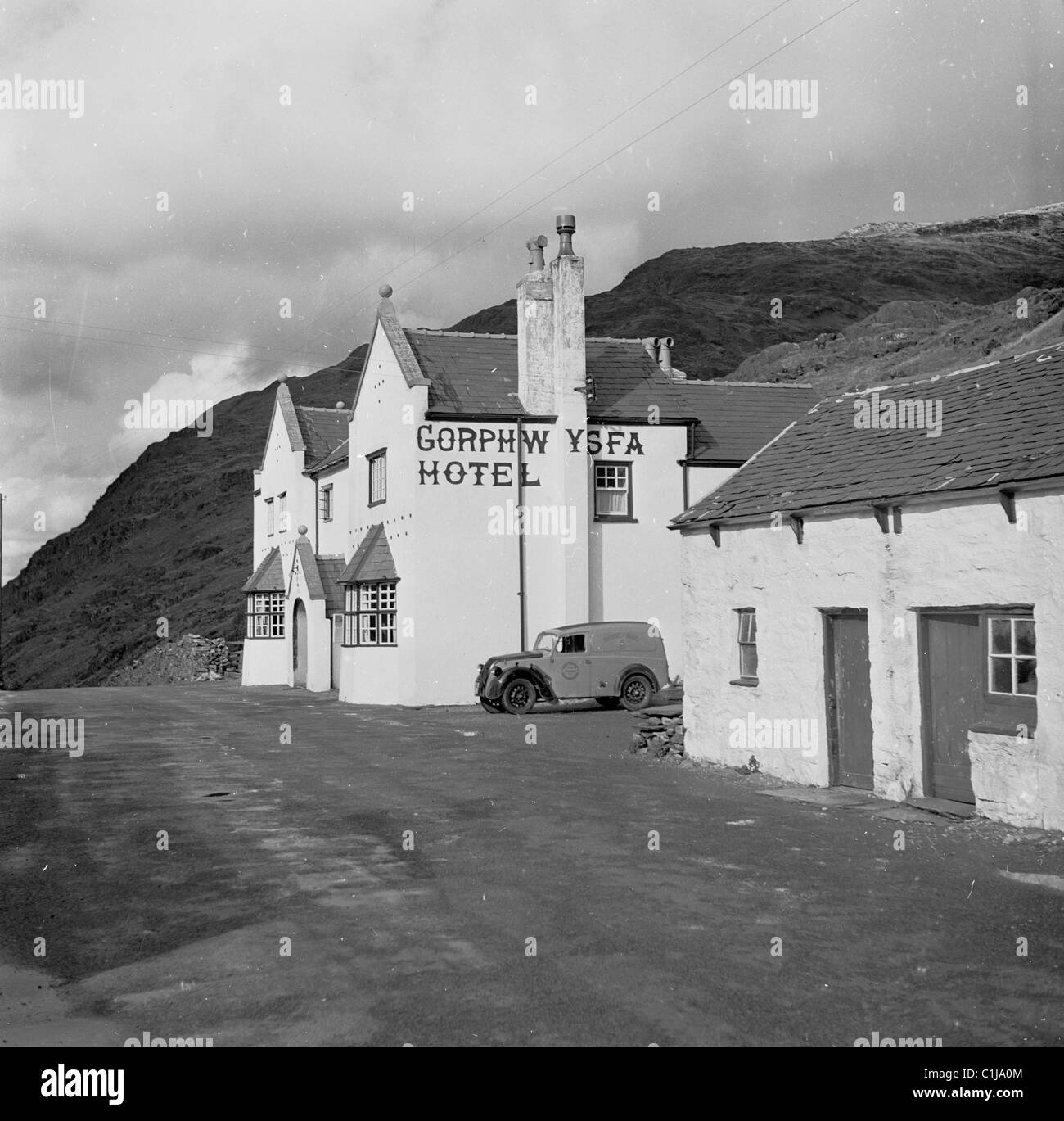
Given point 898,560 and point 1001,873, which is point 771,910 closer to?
point 1001,873

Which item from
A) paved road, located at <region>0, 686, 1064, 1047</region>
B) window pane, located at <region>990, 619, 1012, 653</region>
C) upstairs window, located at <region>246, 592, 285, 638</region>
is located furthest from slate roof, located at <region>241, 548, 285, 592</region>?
window pane, located at <region>990, 619, 1012, 653</region>

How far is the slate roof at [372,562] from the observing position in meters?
31.3

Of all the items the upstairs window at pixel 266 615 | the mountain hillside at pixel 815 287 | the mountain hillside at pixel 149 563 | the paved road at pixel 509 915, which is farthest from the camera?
the mountain hillside at pixel 815 287

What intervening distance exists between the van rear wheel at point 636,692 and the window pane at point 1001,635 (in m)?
14.6

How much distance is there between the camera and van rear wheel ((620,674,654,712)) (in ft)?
89.5

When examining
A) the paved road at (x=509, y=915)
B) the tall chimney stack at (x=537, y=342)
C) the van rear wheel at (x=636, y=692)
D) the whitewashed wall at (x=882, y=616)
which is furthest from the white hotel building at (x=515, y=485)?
the paved road at (x=509, y=915)

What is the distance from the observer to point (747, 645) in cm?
1764

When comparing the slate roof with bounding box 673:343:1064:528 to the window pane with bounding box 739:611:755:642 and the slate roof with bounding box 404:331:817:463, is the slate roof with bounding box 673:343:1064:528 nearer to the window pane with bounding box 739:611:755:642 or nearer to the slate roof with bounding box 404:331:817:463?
the window pane with bounding box 739:611:755:642

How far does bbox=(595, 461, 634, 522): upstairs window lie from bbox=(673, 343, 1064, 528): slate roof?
12353 millimetres

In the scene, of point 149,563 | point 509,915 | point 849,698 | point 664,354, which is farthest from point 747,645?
point 149,563

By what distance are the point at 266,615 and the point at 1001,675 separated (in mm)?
34251

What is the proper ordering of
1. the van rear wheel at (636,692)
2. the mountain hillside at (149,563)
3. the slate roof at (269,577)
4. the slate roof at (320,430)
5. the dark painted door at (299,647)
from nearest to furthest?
the van rear wheel at (636,692) → the dark painted door at (299,647) → the slate roof at (320,430) → the slate roof at (269,577) → the mountain hillside at (149,563)

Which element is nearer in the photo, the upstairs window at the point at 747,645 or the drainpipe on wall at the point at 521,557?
the upstairs window at the point at 747,645

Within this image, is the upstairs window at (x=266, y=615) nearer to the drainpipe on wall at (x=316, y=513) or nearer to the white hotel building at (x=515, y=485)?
the drainpipe on wall at (x=316, y=513)
